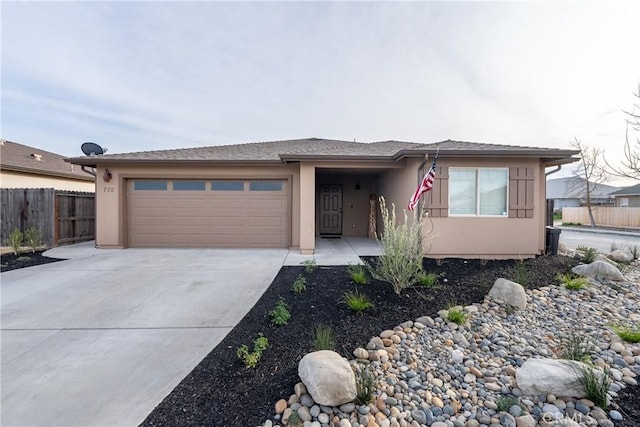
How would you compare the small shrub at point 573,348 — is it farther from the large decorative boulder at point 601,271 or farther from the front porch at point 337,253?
the front porch at point 337,253

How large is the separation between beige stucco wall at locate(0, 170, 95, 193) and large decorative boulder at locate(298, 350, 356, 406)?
14.8 metres

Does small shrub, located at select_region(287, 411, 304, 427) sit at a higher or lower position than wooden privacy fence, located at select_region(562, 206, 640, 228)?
lower

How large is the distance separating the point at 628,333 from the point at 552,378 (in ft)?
5.52

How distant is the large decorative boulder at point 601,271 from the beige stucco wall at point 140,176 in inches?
267

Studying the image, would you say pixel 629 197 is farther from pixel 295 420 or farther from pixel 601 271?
pixel 295 420

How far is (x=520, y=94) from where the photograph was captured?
10.2 meters

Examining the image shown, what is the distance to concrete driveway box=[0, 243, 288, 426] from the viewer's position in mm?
2371

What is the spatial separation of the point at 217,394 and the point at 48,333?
114 inches

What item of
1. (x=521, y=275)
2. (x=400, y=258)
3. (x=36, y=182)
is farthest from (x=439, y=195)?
(x=36, y=182)

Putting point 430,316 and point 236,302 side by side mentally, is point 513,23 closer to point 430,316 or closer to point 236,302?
point 430,316

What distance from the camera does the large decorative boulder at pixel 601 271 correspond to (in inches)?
199

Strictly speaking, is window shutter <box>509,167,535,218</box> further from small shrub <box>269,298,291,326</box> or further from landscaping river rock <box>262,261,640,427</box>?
small shrub <box>269,298,291,326</box>

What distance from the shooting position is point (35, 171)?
11.7 metres

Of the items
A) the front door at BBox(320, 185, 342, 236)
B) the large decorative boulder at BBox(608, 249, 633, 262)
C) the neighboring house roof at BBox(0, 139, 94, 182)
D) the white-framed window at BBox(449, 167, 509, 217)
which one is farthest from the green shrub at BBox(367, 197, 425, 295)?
the neighboring house roof at BBox(0, 139, 94, 182)
